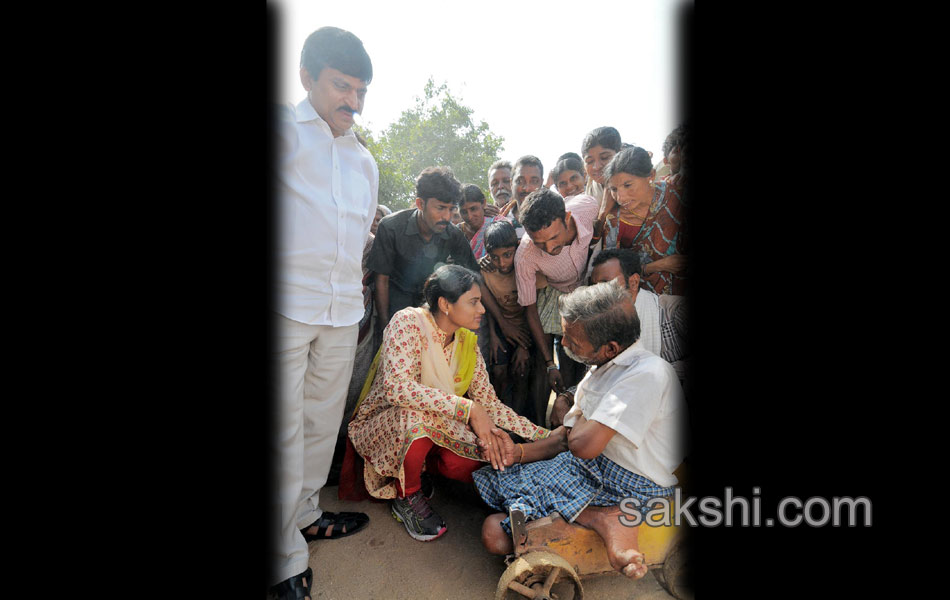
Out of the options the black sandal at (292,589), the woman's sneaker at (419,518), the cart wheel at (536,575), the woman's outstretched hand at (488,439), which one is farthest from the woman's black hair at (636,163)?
the black sandal at (292,589)

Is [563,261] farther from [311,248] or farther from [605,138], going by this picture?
[311,248]

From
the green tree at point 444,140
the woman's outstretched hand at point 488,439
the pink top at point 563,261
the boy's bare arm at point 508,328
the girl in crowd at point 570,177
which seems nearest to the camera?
the woman's outstretched hand at point 488,439

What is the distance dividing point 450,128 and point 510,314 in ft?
61.4

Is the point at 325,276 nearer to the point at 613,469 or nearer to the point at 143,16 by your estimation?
the point at 143,16

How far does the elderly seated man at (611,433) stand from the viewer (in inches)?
68.7

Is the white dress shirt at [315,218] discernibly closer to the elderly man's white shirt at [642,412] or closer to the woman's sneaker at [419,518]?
the woman's sneaker at [419,518]

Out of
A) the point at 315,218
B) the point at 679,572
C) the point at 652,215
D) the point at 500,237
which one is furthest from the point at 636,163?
the point at 679,572

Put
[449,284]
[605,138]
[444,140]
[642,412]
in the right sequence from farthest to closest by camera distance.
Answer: [444,140], [605,138], [449,284], [642,412]

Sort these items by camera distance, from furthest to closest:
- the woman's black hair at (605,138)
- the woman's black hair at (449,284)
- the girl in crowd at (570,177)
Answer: the girl in crowd at (570,177) → the woman's black hair at (605,138) → the woman's black hair at (449,284)

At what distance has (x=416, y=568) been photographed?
2094mm

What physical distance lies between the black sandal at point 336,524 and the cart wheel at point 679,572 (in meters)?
1.48

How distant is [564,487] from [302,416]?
1.20m

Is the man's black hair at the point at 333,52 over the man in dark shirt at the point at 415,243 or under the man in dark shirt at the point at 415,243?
over
